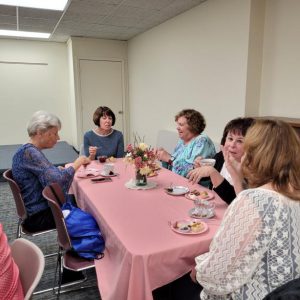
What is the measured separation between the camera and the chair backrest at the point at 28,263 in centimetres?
103

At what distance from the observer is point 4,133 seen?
5879 millimetres

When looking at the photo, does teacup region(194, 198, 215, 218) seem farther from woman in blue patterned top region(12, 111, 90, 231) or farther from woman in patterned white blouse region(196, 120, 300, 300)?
woman in blue patterned top region(12, 111, 90, 231)

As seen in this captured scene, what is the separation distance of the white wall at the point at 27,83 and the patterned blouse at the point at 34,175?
4.37 m

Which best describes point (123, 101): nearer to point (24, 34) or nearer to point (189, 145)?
point (24, 34)

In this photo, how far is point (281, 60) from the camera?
272cm

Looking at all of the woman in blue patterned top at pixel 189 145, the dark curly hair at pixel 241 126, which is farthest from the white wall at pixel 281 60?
the dark curly hair at pixel 241 126

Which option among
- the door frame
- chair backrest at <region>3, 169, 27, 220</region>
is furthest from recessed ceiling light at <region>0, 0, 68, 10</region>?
chair backrest at <region>3, 169, 27, 220</region>

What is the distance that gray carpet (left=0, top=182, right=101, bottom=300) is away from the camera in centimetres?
198

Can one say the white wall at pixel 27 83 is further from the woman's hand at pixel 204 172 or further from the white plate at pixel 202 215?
the white plate at pixel 202 215

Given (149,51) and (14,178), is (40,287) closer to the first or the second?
(14,178)

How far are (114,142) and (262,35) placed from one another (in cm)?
195

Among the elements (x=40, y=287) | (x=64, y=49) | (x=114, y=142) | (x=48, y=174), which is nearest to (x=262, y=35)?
(x=114, y=142)

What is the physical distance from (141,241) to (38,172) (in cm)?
104

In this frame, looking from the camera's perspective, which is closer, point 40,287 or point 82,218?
point 82,218
